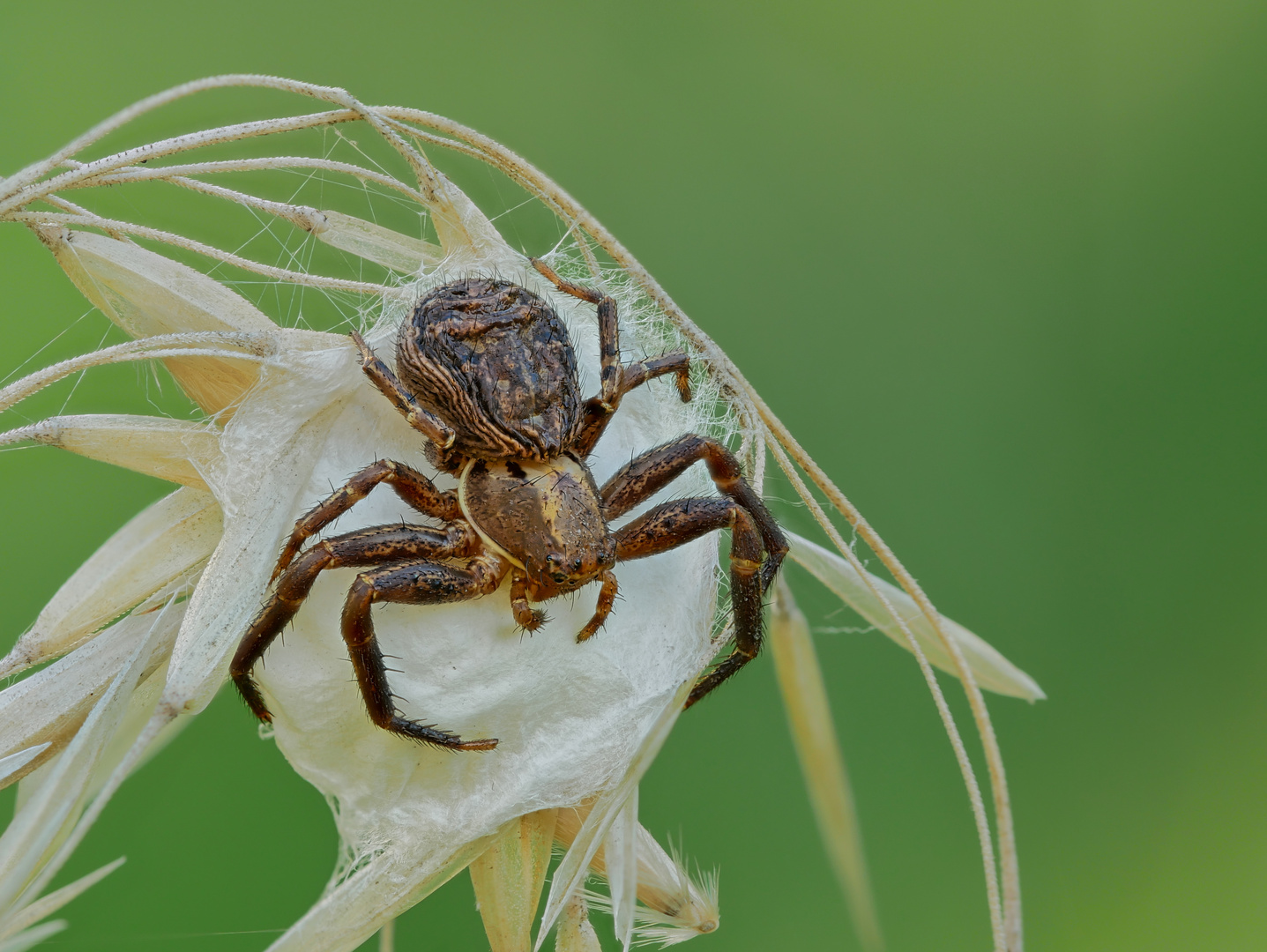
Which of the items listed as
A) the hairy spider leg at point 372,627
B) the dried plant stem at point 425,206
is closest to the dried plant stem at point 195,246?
the dried plant stem at point 425,206

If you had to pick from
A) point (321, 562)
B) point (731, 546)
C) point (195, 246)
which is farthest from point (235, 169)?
point (731, 546)

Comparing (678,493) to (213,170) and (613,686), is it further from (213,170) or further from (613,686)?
(213,170)

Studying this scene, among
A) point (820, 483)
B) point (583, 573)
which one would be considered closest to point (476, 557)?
point (583, 573)

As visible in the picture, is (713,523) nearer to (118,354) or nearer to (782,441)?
(782,441)

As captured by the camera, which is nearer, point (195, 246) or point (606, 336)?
point (195, 246)

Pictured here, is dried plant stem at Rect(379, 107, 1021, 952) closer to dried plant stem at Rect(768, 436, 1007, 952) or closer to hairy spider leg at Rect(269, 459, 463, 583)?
dried plant stem at Rect(768, 436, 1007, 952)

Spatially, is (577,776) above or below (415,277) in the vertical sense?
below

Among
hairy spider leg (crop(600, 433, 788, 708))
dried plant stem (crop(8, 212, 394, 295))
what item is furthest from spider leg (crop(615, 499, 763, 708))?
dried plant stem (crop(8, 212, 394, 295))
